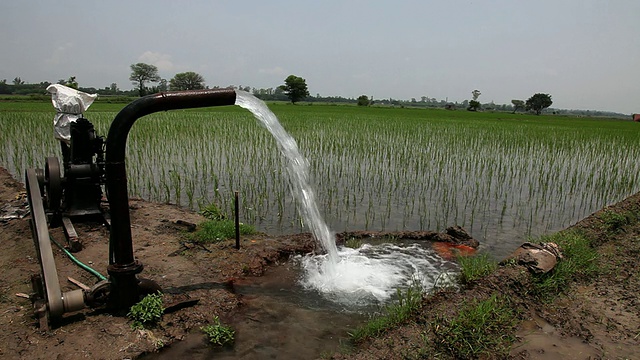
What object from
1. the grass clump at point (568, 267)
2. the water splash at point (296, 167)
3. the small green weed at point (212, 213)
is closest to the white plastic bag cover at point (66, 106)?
the small green weed at point (212, 213)

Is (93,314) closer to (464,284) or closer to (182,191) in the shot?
(464,284)

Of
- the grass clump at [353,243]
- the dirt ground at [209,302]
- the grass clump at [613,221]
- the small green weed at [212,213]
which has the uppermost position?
the grass clump at [613,221]

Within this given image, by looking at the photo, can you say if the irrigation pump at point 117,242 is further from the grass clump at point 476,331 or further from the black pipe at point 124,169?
the grass clump at point 476,331

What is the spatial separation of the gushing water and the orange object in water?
0.45 feet

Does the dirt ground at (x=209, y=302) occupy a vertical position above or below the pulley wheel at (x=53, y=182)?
below

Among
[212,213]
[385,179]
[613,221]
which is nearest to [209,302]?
[212,213]

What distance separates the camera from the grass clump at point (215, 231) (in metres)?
5.15

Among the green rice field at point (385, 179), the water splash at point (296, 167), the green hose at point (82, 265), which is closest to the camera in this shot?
the green hose at point (82, 265)

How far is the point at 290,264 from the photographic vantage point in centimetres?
492

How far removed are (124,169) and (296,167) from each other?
122 inches

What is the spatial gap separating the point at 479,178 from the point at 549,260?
18.4ft

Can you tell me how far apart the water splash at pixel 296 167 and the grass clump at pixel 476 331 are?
1971 millimetres

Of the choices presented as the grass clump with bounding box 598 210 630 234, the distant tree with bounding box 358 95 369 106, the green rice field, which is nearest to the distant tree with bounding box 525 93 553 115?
the distant tree with bounding box 358 95 369 106

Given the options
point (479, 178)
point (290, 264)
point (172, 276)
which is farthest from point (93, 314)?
point (479, 178)
